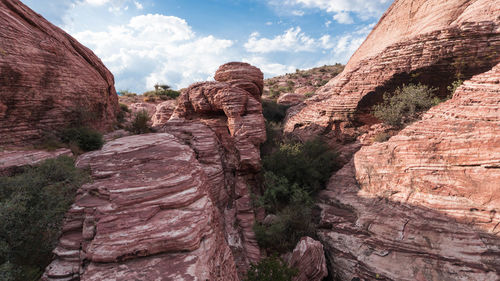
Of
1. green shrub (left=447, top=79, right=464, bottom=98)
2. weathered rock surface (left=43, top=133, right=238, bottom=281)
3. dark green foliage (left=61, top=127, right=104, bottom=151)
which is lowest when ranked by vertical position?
weathered rock surface (left=43, top=133, right=238, bottom=281)

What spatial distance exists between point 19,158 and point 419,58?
1756 centimetres

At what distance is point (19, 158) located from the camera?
5.81 m

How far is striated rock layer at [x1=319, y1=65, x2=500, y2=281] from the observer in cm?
513

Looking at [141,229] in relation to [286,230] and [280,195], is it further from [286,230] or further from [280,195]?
[280,195]

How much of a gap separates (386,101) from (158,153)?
1206cm

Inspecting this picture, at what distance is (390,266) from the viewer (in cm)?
557

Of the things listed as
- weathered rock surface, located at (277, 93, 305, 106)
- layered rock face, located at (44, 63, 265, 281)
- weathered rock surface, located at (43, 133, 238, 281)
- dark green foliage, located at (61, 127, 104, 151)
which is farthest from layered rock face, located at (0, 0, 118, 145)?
weathered rock surface, located at (277, 93, 305, 106)

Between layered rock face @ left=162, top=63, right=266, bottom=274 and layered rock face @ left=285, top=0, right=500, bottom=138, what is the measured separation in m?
4.83

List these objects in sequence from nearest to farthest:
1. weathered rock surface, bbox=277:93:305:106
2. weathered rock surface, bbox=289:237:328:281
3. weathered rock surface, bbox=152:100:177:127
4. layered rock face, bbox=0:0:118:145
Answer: weathered rock surface, bbox=289:237:328:281, layered rock face, bbox=0:0:118:145, weathered rock surface, bbox=152:100:177:127, weathered rock surface, bbox=277:93:305:106

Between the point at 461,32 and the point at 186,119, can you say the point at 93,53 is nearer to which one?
the point at 186,119

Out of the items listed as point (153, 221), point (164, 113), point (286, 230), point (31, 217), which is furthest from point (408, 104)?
point (164, 113)

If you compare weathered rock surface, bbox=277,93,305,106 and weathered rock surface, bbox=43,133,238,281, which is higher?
weathered rock surface, bbox=277,93,305,106

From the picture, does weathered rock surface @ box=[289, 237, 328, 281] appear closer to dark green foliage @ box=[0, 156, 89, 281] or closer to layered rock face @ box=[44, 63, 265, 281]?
layered rock face @ box=[44, 63, 265, 281]

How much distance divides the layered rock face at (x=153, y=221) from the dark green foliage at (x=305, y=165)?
2.47 m
